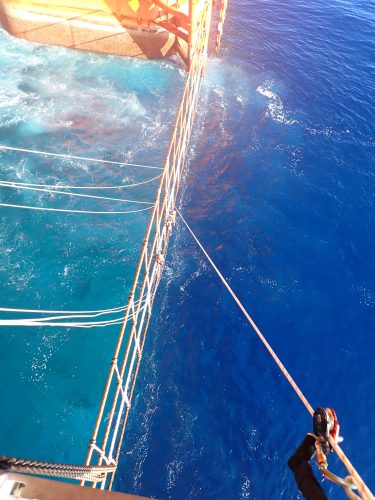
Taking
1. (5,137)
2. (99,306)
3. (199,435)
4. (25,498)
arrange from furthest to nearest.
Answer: (5,137) < (99,306) < (199,435) < (25,498)

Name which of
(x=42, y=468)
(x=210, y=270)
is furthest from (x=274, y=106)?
(x=42, y=468)

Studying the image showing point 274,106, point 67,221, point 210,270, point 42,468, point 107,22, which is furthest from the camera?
point 107,22

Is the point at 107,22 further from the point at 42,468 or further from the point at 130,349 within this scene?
the point at 42,468

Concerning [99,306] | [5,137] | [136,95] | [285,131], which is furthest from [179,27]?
[99,306]

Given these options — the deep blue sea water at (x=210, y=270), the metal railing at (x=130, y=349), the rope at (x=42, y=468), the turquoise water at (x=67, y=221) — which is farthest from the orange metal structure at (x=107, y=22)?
the rope at (x=42, y=468)

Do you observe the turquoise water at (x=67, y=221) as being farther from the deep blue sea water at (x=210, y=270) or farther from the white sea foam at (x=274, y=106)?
the white sea foam at (x=274, y=106)

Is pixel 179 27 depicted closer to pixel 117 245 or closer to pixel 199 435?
pixel 117 245

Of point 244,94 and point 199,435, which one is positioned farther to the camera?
point 244,94
